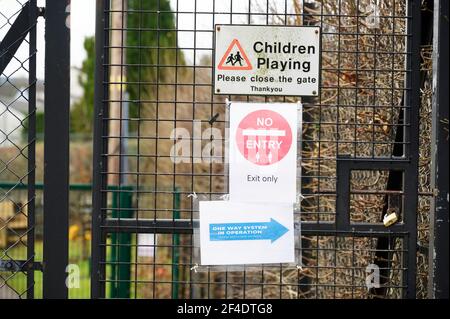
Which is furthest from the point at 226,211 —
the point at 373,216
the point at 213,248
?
the point at 373,216

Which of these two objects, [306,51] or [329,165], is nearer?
[306,51]

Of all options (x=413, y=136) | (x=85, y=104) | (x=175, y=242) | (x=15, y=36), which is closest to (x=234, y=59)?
(x=413, y=136)

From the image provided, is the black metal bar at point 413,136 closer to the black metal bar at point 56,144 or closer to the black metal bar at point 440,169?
the black metal bar at point 440,169

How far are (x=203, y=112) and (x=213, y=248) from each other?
19.0 ft

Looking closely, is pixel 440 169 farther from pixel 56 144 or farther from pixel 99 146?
pixel 56 144

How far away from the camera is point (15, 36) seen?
4.00m

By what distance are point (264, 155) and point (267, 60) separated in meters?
0.46

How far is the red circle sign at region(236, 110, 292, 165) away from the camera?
3799 mm

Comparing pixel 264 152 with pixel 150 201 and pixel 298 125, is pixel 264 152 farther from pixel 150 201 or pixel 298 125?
pixel 150 201

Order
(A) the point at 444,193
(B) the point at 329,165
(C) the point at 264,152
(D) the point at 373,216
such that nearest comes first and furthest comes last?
(A) the point at 444,193 → (C) the point at 264,152 → (D) the point at 373,216 → (B) the point at 329,165

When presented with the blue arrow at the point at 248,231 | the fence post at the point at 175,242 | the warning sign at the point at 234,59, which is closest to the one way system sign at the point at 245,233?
the blue arrow at the point at 248,231

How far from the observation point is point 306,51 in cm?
386

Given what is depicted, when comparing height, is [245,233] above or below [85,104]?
below

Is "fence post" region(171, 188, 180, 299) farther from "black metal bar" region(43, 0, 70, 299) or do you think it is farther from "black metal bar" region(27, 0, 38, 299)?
"black metal bar" region(27, 0, 38, 299)
